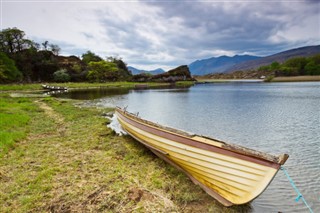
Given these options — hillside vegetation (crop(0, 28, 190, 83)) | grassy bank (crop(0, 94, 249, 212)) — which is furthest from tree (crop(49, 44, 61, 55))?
grassy bank (crop(0, 94, 249, 212))

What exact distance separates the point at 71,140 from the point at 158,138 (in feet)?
19.0

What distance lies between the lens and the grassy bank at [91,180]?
4.93 meters

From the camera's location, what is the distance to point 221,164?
5.05 metres

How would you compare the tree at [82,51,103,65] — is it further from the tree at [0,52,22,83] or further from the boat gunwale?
the boat gunwale

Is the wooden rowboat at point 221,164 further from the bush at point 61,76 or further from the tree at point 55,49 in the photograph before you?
the tree at point 55,49

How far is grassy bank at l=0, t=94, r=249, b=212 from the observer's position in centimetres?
493

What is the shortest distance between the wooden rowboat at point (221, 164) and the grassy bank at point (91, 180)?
361mm

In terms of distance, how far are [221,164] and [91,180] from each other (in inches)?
156

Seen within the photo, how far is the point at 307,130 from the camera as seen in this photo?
42.2 ft

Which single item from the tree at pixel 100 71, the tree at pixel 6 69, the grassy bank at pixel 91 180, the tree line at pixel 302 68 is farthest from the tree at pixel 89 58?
the tree line at pixel 302 68

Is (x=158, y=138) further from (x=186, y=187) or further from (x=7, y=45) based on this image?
(x=7, y=45)

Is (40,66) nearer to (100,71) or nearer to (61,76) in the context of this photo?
(61,76)

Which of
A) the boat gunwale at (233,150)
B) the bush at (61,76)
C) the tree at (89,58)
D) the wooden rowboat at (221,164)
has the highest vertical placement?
the tree at (89,58)

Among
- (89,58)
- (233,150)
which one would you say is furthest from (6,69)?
(233,150)
